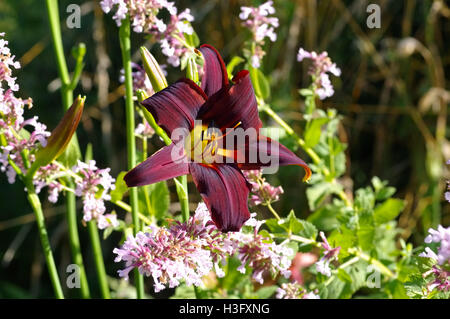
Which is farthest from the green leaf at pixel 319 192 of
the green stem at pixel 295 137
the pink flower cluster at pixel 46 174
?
the pink flower cluster at pixel 46 174

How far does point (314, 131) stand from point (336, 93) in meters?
0.65

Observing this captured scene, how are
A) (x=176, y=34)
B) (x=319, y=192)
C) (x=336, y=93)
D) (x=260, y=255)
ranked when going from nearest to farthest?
1. (x=260, y=255)
2. (x=176, y=34)
3. (x=319, y=192)
4. (x=336, y=93)

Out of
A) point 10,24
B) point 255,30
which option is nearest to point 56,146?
point 255,30

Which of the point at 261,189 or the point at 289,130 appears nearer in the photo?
the point at 261,189

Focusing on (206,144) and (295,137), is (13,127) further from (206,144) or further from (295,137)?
(295,137)

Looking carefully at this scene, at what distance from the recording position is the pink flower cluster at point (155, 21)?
23.6 inches

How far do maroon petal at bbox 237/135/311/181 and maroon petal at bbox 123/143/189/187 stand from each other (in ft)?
0.20

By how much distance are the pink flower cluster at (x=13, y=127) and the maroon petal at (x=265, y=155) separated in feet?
0.69

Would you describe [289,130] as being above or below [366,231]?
above

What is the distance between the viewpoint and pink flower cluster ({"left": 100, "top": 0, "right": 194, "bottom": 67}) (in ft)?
1.97

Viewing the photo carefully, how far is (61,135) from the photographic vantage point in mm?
558

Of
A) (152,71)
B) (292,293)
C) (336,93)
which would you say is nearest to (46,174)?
(152,71)

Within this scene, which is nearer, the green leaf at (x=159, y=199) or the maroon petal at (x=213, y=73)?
the maroon petal at (x=213, y=73)

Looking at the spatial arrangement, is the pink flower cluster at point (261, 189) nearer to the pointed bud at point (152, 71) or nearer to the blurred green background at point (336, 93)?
the pointed bud at point (152, 71)
